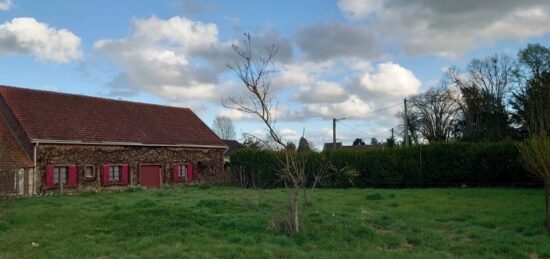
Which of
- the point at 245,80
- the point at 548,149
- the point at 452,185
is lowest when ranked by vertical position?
the point at 452,185

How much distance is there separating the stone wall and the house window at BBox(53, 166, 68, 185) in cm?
30

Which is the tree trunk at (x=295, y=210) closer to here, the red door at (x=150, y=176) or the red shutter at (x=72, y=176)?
the red shutter at (x=72, y=176)

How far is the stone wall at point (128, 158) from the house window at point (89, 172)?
14 cm

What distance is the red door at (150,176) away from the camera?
32625 millimetres

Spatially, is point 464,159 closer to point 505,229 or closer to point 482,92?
point 505,229

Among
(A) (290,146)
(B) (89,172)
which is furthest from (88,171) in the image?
(A) (290,146)

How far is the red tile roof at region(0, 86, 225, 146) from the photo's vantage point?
28.6 meters

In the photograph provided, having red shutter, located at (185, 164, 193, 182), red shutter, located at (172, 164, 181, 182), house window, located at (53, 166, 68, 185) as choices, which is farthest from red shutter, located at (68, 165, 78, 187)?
red shutter, located at (185, 164, 193, 182)

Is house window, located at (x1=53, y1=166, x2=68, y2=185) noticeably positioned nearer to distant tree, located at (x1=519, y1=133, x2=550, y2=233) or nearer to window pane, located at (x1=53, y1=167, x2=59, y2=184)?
window pane, located at (x1=53, y1=167, x2=59, y2=184)

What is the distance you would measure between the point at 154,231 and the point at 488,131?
149ft

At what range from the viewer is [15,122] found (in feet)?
90.9

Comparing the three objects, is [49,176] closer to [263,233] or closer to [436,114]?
[263,233]

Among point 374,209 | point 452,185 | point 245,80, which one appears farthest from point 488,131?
point 245,80

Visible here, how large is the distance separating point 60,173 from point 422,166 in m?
20.4
